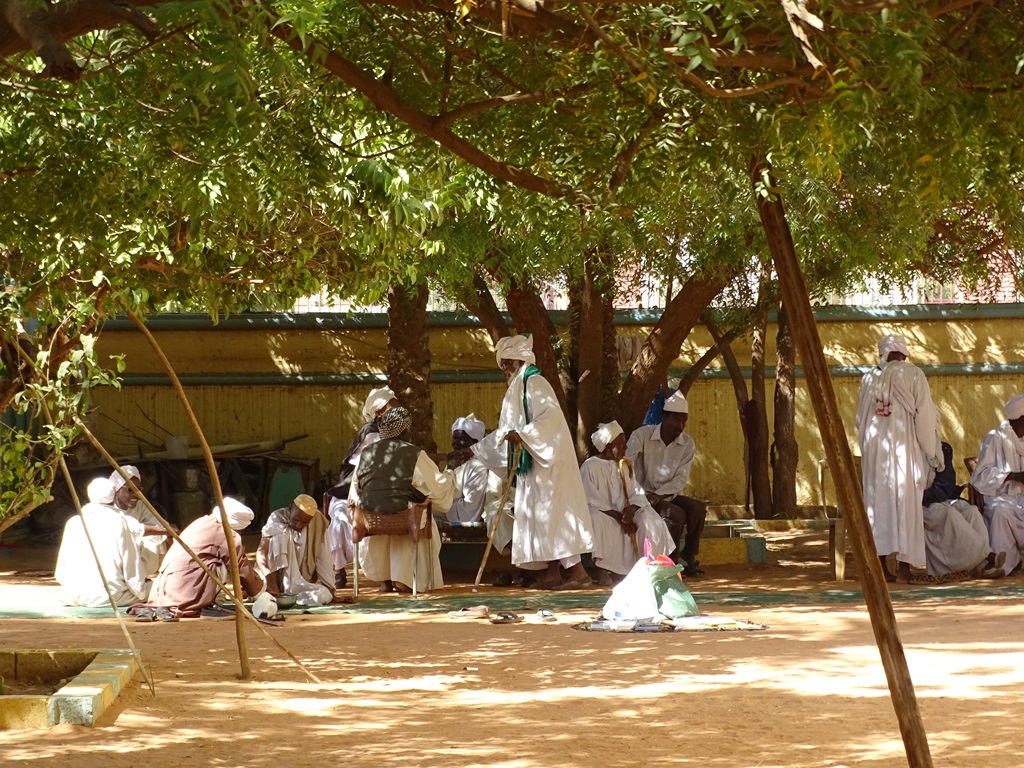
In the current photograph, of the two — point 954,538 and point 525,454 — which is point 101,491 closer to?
point 525,454

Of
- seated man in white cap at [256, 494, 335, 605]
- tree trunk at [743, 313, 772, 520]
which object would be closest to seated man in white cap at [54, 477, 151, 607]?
seated man in white cap at [256, 494, 335, 605]

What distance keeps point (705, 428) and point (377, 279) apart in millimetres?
11054

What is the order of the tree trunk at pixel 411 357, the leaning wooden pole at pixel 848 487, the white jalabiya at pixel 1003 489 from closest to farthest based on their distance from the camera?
the leaning wooden pole at pixel 848 487 < the white jalabiya at pixel 1003 489 < the tree trunk at pixel 411 357

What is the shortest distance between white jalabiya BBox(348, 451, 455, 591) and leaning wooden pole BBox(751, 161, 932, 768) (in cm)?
730

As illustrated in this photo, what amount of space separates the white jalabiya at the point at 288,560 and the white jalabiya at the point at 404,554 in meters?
0.82

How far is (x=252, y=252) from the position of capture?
8.12 metres

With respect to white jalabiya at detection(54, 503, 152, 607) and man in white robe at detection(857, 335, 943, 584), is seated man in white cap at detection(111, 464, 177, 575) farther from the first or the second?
man in white robe at detection(857, 335, 943, 584)

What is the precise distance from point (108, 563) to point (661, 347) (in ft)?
18.7

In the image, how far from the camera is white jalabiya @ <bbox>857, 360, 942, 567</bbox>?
40.8 feet

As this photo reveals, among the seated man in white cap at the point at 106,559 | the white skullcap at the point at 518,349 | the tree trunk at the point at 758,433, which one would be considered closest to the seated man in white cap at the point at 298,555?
the seated man in white cap at the point at 106,559

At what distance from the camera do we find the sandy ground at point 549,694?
585 centimetres

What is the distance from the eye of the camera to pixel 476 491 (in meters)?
13.8

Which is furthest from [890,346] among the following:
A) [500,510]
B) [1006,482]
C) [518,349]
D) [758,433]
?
[758,433]

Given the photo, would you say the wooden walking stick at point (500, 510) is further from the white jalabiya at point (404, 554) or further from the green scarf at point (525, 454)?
the white jalabiya at point (404, 554)
